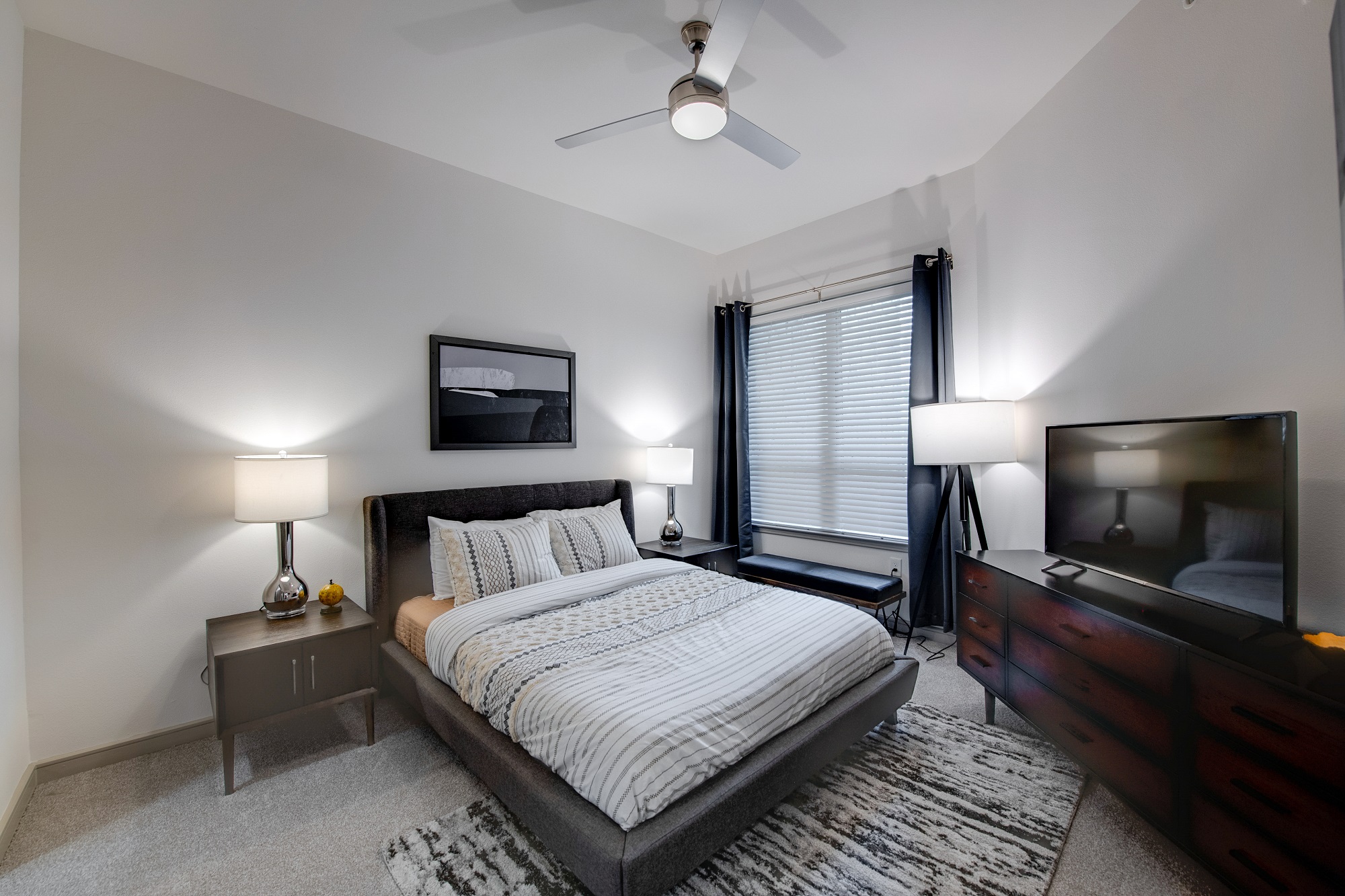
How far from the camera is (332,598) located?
2572 millimetres

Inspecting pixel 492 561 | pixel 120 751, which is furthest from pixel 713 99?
pixel 120 751

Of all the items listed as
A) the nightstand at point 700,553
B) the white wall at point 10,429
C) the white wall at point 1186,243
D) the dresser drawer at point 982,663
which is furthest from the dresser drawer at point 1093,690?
the white wall at point 10,429

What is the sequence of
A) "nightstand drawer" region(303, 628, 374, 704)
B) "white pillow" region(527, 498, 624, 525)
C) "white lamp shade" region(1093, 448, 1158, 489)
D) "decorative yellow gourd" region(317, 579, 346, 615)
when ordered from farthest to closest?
"white pillow" region(527, 498, 624, 525), "decorative yellow gourd" region(317, 579, 346, 615), "nightstand drawer" region(303, 628, 374, 704), "white lamp shade" region(1093, 448, 1158, 489)

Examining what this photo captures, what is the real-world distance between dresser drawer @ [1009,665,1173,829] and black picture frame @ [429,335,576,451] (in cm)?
290

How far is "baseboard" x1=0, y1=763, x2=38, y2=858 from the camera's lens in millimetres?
1806

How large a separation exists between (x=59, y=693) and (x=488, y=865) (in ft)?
6.59

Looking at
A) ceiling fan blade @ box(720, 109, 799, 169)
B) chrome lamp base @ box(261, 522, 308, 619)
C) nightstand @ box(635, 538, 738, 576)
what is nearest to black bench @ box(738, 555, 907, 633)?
nightstand @ box(635, 538, 738, 576)

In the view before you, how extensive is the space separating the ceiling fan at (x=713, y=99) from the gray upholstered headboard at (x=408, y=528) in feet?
6.55

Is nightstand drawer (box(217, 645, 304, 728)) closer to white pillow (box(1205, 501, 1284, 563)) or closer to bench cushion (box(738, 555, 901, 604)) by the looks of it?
bench cushion (box(738, 555, 901, 604))

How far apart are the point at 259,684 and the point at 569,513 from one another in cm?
173

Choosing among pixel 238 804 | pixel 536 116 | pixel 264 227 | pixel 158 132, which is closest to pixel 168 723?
pixel 238 804

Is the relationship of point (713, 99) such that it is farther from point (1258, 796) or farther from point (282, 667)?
point (282, 667)

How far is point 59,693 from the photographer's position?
2.19 metres

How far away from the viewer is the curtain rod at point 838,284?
3568 mm
